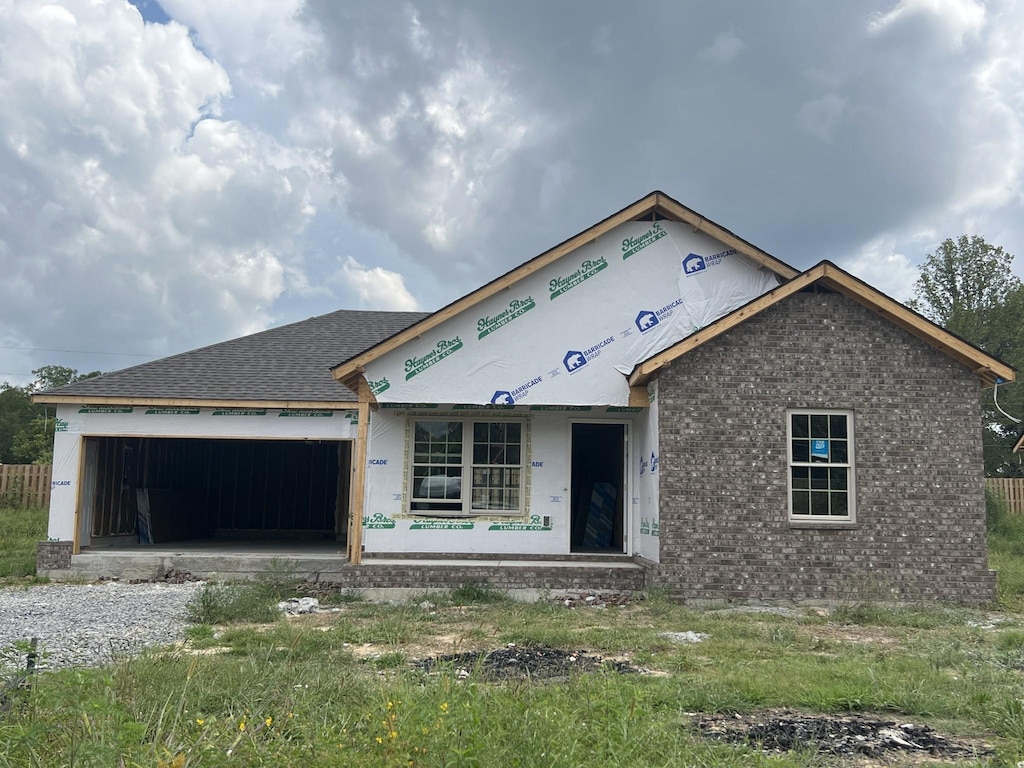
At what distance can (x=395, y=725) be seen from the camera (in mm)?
4648

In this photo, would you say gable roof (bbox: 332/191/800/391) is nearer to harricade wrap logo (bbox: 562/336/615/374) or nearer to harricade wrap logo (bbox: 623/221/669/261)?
harricade wrap logo (bbox: 623/221/669/261)

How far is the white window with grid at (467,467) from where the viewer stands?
44.9ft

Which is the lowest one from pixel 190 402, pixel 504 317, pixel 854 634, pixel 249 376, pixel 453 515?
pixel 854 634

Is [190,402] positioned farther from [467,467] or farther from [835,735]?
[835,735]

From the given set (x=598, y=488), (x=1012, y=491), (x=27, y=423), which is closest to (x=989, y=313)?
(x=1012, y=491)

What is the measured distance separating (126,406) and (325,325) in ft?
18.5

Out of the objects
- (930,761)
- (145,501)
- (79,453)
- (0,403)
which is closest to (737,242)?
(930,761)

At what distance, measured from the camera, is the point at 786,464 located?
11.9 m

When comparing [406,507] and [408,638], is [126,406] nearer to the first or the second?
[406,507]

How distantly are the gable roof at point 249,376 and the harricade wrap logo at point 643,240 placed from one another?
5.62 meters

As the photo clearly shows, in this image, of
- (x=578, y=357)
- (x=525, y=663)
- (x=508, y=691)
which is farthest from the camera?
(x=578, y=357)

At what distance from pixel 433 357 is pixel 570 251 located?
2.79 meters

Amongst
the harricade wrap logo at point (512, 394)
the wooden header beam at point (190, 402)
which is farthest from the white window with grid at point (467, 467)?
the wooden header beam at point (190, 402)

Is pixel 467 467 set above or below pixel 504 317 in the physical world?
below
